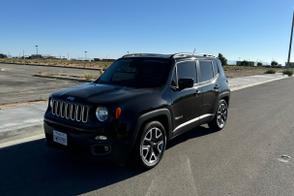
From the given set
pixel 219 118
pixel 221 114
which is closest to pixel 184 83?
pixel 219 118

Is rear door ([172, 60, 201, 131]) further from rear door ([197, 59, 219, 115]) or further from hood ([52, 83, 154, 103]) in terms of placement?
hood ([52, 83, 154, 103])

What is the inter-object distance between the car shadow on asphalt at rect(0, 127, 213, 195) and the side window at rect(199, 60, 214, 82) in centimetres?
283

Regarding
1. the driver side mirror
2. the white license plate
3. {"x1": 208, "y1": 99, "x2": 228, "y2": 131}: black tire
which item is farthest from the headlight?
{"x1": 208, "y1": 99, "x2": 228, "y2": 131}: black tire

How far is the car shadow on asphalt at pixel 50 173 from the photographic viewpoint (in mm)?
4477

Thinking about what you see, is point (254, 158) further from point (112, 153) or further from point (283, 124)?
point (283, 124)

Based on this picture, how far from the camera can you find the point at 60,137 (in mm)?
5051

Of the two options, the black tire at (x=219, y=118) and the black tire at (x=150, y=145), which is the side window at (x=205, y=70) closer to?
the black tire at (x=219, y=118)

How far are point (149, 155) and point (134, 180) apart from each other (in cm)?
61

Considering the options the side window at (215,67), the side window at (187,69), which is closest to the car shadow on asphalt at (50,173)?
the side window at (187,69)

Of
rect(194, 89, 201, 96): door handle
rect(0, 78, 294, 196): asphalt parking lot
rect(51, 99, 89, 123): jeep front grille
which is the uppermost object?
rect(194, 89, 201, 96): door handle

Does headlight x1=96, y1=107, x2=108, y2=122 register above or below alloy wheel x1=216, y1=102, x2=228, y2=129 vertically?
above

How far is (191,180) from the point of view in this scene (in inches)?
193

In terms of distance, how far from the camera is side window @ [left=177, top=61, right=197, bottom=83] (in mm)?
6234

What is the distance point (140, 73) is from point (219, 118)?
294cm
